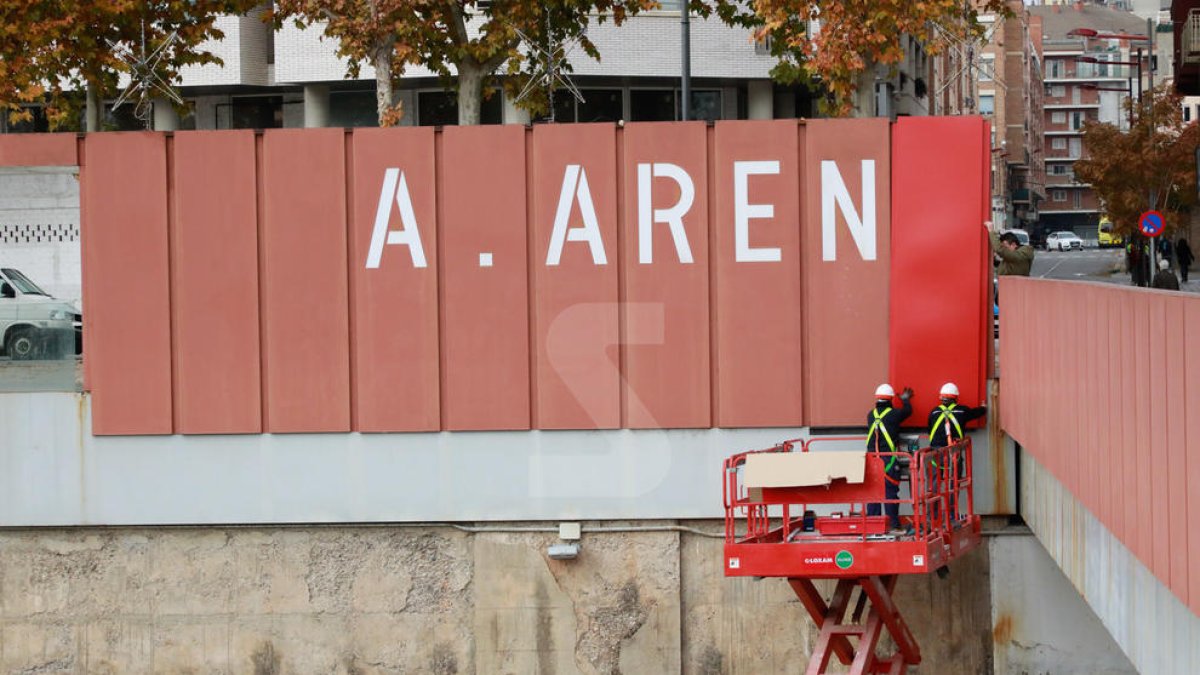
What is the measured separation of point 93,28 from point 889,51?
12.1m

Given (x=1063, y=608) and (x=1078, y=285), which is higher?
(x=1078, y=285)

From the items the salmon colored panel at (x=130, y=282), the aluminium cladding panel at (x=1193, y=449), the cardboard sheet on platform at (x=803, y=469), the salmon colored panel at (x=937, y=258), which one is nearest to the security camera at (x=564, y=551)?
the cardboard sheet on platform at (x=803, y=469)

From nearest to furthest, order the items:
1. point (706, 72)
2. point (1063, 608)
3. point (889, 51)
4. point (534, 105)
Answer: point (1063, 608)
point (889, 51)
point (534, 105)
point (706, 72)

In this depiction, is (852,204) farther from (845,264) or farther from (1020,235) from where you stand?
(1020,235)

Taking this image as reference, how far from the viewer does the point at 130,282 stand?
1770cm

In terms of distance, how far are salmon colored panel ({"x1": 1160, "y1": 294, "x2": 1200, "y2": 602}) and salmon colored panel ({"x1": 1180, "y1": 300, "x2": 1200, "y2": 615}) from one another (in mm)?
40

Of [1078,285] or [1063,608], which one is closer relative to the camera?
[1078,285]

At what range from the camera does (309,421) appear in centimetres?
1748

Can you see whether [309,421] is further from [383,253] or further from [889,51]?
[889,51]

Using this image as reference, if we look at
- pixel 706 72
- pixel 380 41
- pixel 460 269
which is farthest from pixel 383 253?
pixel 706 72

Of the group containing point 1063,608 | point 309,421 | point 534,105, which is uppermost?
point 534,105

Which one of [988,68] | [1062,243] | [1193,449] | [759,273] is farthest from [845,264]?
[1062,243]

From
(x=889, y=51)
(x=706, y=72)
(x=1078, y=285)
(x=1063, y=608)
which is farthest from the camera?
(x=706, y=72)

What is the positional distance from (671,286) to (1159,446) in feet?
29.1
